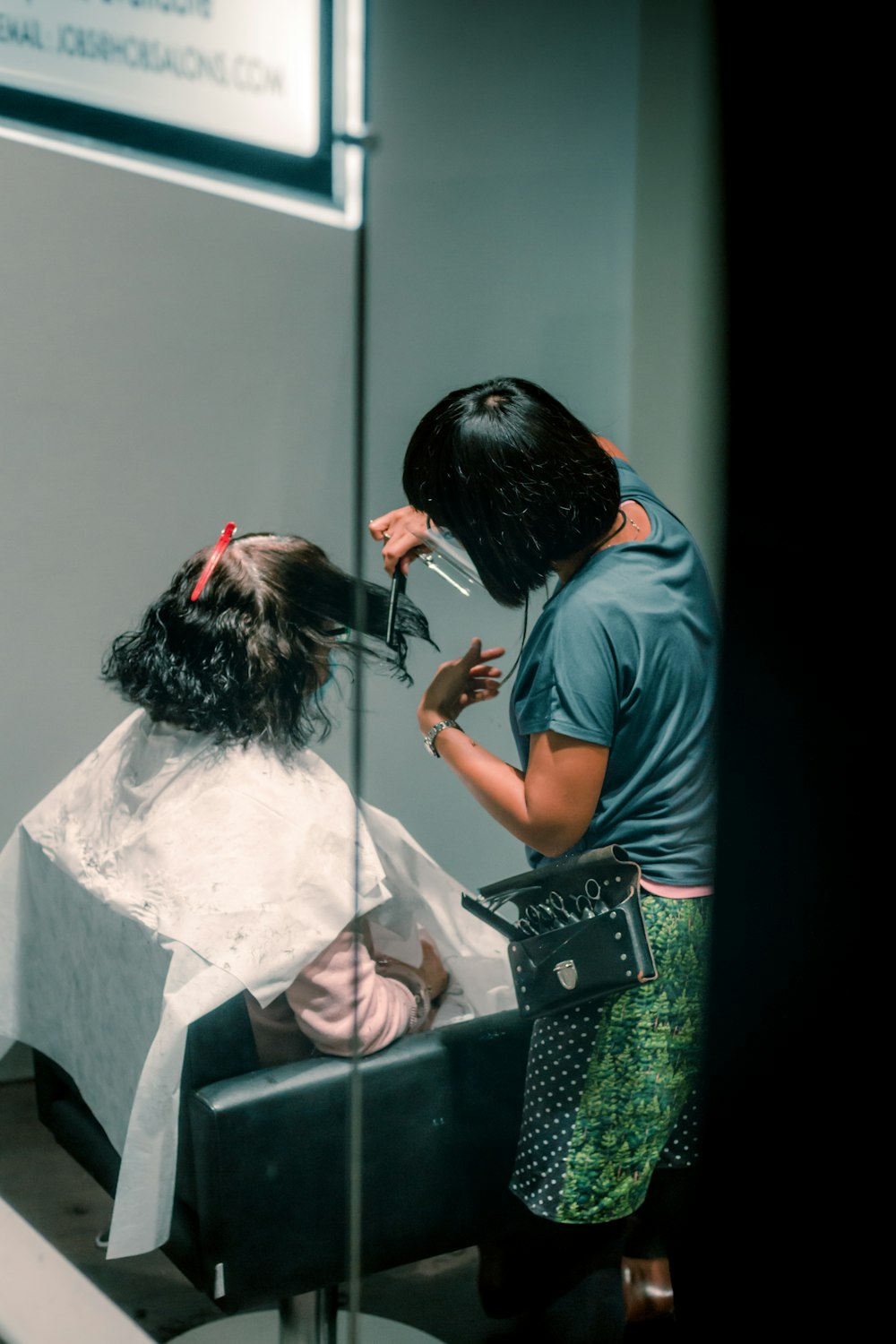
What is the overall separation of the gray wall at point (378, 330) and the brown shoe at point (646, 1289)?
41cm

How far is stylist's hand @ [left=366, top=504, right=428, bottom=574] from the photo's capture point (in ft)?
4.19

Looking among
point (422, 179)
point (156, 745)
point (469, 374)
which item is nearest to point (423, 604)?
point (469, 374)

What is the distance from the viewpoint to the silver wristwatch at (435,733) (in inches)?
50.4

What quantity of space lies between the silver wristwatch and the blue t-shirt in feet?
0.34

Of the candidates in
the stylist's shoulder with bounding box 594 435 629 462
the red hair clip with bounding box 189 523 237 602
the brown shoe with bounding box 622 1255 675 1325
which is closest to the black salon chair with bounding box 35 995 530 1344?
the brown shoe with bounding box 622 1255 675 1325

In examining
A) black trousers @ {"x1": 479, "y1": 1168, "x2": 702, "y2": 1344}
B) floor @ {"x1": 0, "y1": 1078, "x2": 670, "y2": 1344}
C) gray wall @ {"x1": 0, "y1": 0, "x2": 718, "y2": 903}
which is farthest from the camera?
floor @ {"x1": 0, "y1": 1078, "x2": 670, "y2": 1344}

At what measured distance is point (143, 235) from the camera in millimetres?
1478

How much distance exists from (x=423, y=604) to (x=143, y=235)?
24.4 inches

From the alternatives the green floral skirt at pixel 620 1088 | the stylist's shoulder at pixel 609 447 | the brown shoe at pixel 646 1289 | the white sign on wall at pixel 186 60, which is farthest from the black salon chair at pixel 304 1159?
the white sign on wall at pixel 186 60

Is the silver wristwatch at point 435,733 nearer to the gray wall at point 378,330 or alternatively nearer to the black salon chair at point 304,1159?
the gray wall at point 378,330

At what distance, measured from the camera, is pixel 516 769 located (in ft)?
4.02

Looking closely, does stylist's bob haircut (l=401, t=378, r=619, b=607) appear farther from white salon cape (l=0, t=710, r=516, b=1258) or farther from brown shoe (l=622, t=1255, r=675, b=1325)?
brown shoe (l=622, t=1255, r=675, b=1325)

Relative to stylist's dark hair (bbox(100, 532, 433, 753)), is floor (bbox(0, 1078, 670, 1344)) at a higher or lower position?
lower

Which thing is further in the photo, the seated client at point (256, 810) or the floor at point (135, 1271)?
the seated client at point (256, 810)
